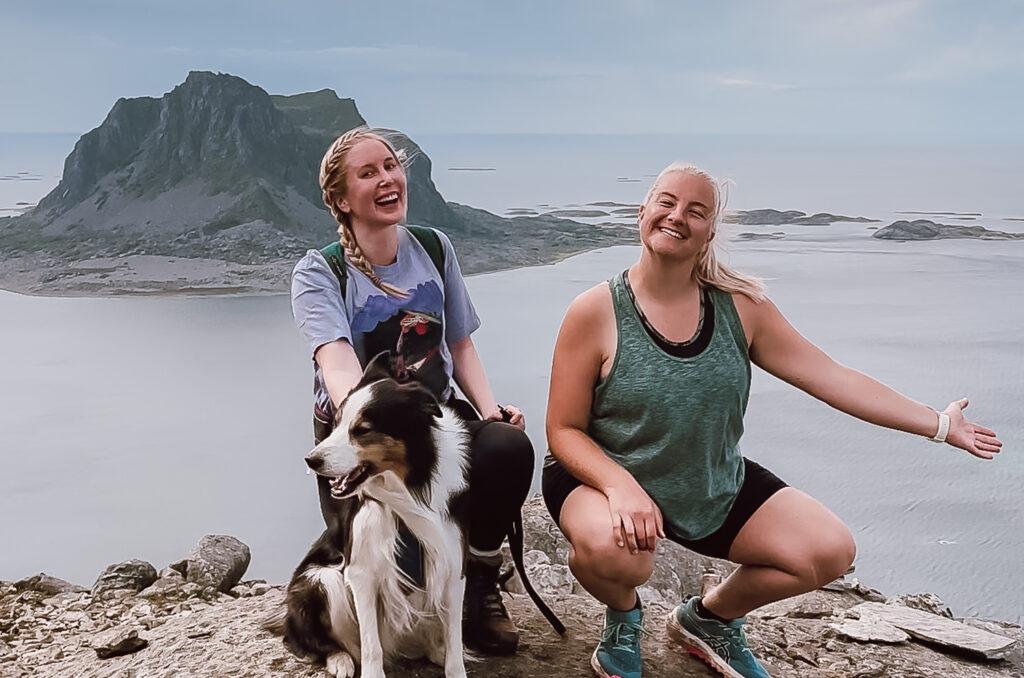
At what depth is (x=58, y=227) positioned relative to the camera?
7.18m

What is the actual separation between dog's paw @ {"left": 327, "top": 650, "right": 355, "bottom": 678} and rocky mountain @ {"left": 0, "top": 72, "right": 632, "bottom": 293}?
4276mm

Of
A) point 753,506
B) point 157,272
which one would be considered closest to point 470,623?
point 753,506

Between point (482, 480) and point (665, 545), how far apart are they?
192 centimetres

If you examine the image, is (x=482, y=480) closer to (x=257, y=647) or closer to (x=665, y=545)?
(x=257, y=647)

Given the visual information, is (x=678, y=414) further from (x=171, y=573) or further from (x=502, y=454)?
(x=171, y=573)

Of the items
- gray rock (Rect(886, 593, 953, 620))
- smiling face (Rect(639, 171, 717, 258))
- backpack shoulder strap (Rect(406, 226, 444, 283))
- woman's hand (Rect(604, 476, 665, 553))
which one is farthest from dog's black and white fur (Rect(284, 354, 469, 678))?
gray rock (Rect(886, 593, 953, 620))

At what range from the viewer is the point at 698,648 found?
7.47 ft

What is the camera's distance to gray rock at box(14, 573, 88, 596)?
3.45 metres

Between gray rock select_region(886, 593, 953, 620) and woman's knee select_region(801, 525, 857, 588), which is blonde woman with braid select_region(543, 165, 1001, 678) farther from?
gray rock select_region(886, 593, 953, 620)

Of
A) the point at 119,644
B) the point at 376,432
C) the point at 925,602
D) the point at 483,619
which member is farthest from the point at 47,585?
the point at 925,602

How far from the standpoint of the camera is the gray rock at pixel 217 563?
3533 mm

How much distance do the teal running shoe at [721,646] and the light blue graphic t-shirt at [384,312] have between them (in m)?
0.89

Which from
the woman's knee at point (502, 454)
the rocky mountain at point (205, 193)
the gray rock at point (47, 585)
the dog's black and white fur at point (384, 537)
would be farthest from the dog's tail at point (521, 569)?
the rocky mountain at point (205, 193)

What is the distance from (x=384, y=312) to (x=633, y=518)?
0.75 m
